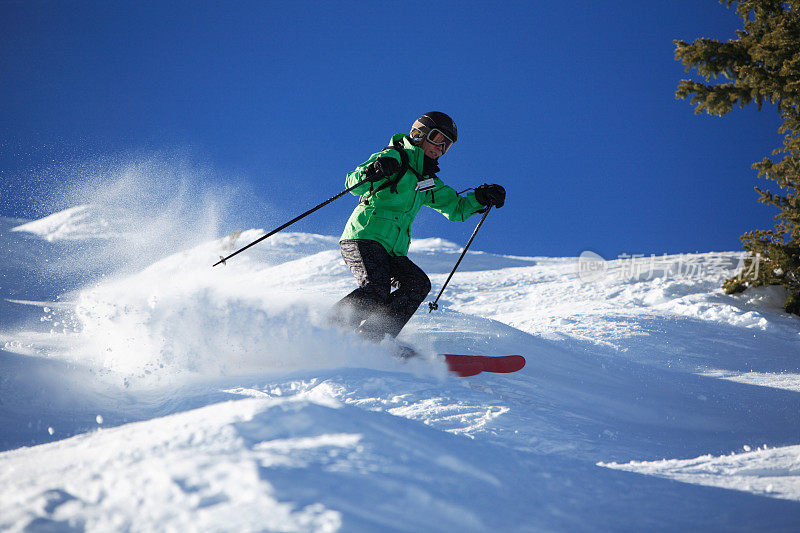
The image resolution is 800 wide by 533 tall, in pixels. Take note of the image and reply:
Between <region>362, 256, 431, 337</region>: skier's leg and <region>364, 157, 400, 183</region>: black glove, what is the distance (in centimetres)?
80

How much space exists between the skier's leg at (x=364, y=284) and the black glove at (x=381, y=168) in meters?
0.59

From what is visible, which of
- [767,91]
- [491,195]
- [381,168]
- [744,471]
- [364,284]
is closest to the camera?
[744,471]

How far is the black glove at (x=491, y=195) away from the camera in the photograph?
5242 millimetres

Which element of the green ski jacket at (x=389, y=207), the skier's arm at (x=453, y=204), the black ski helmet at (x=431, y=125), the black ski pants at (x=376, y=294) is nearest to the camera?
the black ski pants at (x=376, y=294)

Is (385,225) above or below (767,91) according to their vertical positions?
below

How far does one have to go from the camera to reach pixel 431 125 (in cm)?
479

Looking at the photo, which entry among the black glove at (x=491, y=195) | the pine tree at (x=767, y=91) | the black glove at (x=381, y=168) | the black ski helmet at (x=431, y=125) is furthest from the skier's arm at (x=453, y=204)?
the pine tree at (x=767, y=91)

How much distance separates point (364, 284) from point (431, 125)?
5.41ft

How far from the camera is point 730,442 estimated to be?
339 cm

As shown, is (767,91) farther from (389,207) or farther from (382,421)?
(382,421)

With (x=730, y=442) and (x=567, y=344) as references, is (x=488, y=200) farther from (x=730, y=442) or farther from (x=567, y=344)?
(x=730, y=442)

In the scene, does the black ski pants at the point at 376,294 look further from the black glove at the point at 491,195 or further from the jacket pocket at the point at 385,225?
the black glove at the point at 491,195

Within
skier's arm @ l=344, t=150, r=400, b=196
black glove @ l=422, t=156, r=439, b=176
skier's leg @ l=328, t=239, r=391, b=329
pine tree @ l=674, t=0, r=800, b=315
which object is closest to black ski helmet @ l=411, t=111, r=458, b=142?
black glove @ l=422, t=156, r=439, b=176

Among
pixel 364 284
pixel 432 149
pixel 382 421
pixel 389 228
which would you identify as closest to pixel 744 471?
pixel 382 421
